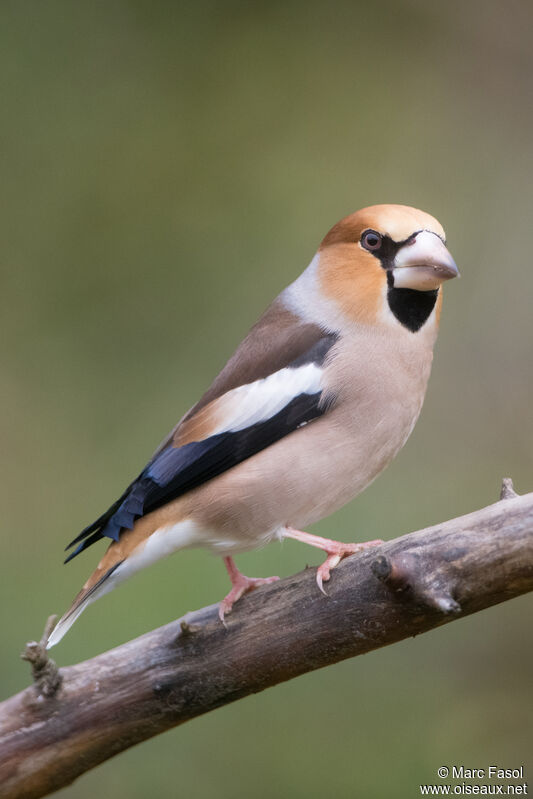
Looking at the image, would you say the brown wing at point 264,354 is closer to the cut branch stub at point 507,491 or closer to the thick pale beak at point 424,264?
the thick pale beak at point 424,264

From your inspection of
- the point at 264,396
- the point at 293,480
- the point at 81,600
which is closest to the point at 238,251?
the point at 264,396

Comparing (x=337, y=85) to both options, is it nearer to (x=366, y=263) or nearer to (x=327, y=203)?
(x=327, y=203)

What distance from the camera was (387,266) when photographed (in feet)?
9.84

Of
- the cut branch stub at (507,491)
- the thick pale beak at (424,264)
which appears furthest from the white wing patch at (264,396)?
the cut branch stub at (507,491)

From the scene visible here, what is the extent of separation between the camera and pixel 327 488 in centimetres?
288

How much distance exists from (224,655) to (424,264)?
119 centimetres

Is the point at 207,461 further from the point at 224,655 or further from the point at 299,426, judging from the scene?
the point at 224,655

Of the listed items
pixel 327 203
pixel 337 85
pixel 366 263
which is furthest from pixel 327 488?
pixel 337 85

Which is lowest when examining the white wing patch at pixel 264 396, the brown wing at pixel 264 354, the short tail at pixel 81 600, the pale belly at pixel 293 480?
the short tail at pixel 81 600

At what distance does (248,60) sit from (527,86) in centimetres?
156

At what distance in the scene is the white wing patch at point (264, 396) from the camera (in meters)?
2.91

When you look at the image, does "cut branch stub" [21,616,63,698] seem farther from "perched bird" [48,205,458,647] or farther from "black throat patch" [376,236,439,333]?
"black throat patch" [376,236,439,333]

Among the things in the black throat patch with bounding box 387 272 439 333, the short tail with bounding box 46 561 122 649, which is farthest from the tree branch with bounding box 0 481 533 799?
the black throat patch with bounding box 387 272 439 333

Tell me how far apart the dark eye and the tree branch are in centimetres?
87
